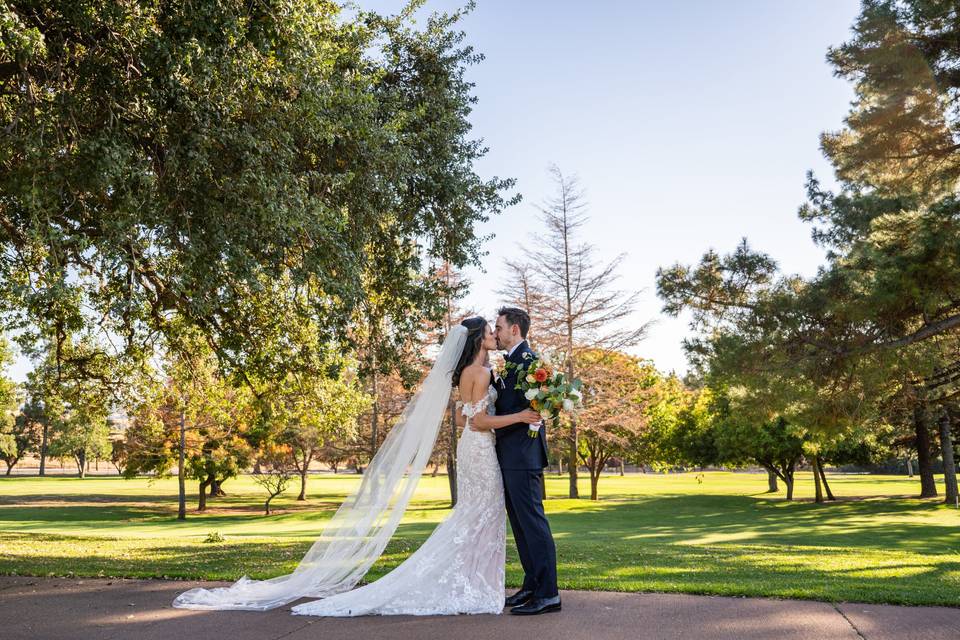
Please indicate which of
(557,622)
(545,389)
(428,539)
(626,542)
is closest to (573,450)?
(626,542)

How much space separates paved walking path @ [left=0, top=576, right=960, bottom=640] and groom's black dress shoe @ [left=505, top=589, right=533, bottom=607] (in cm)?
35

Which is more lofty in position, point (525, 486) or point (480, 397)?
point (480, 397)

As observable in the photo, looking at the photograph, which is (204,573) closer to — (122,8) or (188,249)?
(188,249)

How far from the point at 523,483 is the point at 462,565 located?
2.96ft

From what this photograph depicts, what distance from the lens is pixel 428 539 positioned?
6.72m

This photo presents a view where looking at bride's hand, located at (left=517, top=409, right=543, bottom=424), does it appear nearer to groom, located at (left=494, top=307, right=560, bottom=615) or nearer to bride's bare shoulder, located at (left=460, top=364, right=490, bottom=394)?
groom, located at (left=494, top=307, right=560, bottom=615)

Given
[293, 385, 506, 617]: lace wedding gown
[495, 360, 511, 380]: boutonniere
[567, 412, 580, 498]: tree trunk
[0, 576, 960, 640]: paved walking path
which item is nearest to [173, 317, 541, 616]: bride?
[293, 385, 506, 617]: lace wedding gown

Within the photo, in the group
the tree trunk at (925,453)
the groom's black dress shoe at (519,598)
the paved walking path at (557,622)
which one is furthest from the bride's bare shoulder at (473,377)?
the tree trunk at (925,453)

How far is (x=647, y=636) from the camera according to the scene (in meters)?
5.08

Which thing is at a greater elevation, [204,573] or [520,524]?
[520,524]

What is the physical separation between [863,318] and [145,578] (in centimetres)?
1180

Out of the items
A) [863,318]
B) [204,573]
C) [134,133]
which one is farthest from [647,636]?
[863,318]

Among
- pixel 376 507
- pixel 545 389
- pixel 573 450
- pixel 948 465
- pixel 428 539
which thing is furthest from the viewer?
pixel 573 450

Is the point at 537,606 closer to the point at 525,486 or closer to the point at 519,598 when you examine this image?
the point at 519,598
